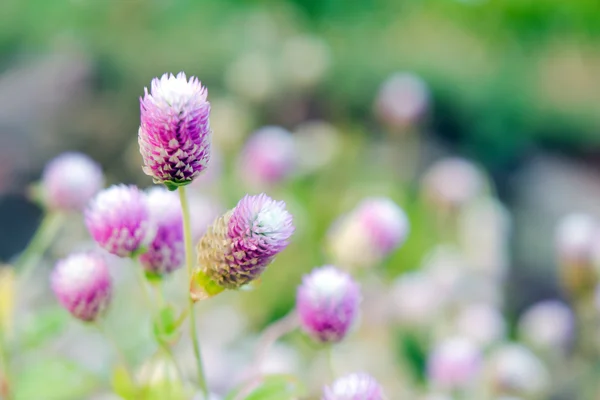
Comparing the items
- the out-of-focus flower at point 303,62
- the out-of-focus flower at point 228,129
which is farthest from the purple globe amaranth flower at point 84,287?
the out-of-focus flower at point 303,62

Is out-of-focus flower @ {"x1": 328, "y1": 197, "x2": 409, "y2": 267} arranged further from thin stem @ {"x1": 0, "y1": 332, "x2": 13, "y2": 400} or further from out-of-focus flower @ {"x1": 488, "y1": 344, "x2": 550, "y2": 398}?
thin stem @ {"x1": 0, "y1": 332, "x2": 13, "y2": 400}

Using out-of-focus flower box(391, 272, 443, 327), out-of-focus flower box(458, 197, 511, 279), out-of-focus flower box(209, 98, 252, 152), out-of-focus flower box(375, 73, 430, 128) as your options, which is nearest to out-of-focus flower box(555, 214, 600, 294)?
out-of-focus flower box(391, 272, 443, 327)

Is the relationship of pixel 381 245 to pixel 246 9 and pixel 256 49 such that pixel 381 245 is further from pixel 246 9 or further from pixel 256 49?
pixel 246 9

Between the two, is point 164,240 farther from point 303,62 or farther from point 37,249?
point 303,62

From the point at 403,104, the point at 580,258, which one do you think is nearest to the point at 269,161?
the point at 580,258

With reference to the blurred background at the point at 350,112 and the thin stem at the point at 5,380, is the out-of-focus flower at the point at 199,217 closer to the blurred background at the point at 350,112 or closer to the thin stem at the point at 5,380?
the blurred background at the point at 350,112

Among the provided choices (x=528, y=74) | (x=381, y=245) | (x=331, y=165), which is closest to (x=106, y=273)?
(x=381, y=245)
